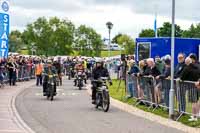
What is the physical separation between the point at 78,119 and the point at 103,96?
9.89ft

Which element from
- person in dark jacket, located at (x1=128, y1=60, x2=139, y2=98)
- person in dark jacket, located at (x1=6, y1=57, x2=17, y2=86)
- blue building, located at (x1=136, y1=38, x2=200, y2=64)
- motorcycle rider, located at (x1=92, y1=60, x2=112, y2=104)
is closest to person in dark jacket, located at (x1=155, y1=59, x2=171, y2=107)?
motorcycle rider, located at (x1=92, y1=60, x2=112, y2=104)

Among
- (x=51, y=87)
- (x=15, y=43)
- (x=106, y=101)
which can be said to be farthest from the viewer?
(x=15, y=43)

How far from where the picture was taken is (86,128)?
14.8m

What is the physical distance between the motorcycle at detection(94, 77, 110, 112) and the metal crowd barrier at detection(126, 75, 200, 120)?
1.65 meters

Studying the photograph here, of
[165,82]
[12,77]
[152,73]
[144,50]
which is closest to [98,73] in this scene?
[152,73]

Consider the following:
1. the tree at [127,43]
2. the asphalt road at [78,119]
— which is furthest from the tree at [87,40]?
the asphalt road at [78,119]

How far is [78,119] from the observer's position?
671 inches

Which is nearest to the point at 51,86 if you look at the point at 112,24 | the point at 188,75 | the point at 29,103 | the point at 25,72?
the point at 29,103

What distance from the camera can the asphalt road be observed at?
575 inches

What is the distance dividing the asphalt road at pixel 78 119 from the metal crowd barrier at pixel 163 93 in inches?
44.8

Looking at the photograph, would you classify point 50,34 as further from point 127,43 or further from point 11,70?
point 11,70

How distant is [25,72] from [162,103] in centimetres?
2589

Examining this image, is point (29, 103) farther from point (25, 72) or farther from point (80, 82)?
point (25, 72)

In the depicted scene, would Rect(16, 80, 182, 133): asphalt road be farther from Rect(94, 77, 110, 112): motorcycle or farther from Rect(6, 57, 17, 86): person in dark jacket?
Rect(6, 57, 17, 86): person in dark jacket
